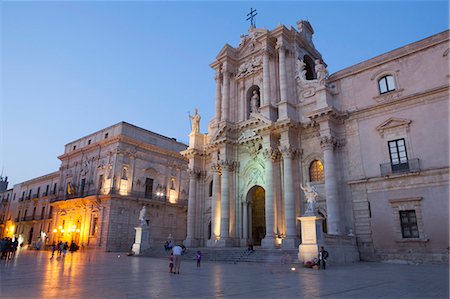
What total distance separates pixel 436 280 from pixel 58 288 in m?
10.8

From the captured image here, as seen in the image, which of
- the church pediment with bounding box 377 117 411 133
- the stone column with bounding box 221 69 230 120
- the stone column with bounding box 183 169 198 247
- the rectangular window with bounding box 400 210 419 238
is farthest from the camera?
the stone column with bounding box 221 69 230 120

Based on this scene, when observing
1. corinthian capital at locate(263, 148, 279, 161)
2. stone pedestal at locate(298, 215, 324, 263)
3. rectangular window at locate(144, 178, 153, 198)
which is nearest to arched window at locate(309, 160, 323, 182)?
corinthian capital at locate(263, 148, 279, 161)

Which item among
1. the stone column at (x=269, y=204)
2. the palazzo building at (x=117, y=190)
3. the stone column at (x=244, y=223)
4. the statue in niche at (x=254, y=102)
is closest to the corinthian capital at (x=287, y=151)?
the stone column at (x=269, y=204)

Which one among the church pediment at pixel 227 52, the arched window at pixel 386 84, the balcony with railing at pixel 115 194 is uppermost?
the church pediment at pixel 227 52

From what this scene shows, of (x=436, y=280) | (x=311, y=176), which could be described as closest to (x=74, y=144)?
(x=311, y=176)

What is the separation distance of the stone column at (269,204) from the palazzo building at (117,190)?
1911 cm

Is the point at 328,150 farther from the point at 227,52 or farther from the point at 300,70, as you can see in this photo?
the point at 227,52

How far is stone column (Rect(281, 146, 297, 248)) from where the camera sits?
68.9 feet

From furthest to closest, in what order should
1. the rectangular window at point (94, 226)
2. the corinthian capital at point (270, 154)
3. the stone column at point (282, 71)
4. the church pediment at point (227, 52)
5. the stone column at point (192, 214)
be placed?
1. the rectangular window at point (94, 226)
2. the church pediment at point (227, 52)
3. the stone column at point (192, 214)
4. the stone column at point (282, 71)
5. the corinthian capital at point (270, 154)

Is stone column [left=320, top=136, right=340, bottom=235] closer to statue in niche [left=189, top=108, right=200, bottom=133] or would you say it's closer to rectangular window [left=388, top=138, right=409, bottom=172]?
rectangular window [left=388, top=138, right=409, bottom=172]

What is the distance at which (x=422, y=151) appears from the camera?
18.9m

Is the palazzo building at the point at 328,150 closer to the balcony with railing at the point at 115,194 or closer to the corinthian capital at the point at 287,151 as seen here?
the corinthian capital at the point at 287,151

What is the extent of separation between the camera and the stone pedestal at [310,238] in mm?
16484

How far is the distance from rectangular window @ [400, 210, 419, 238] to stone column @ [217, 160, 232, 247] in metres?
11.7
